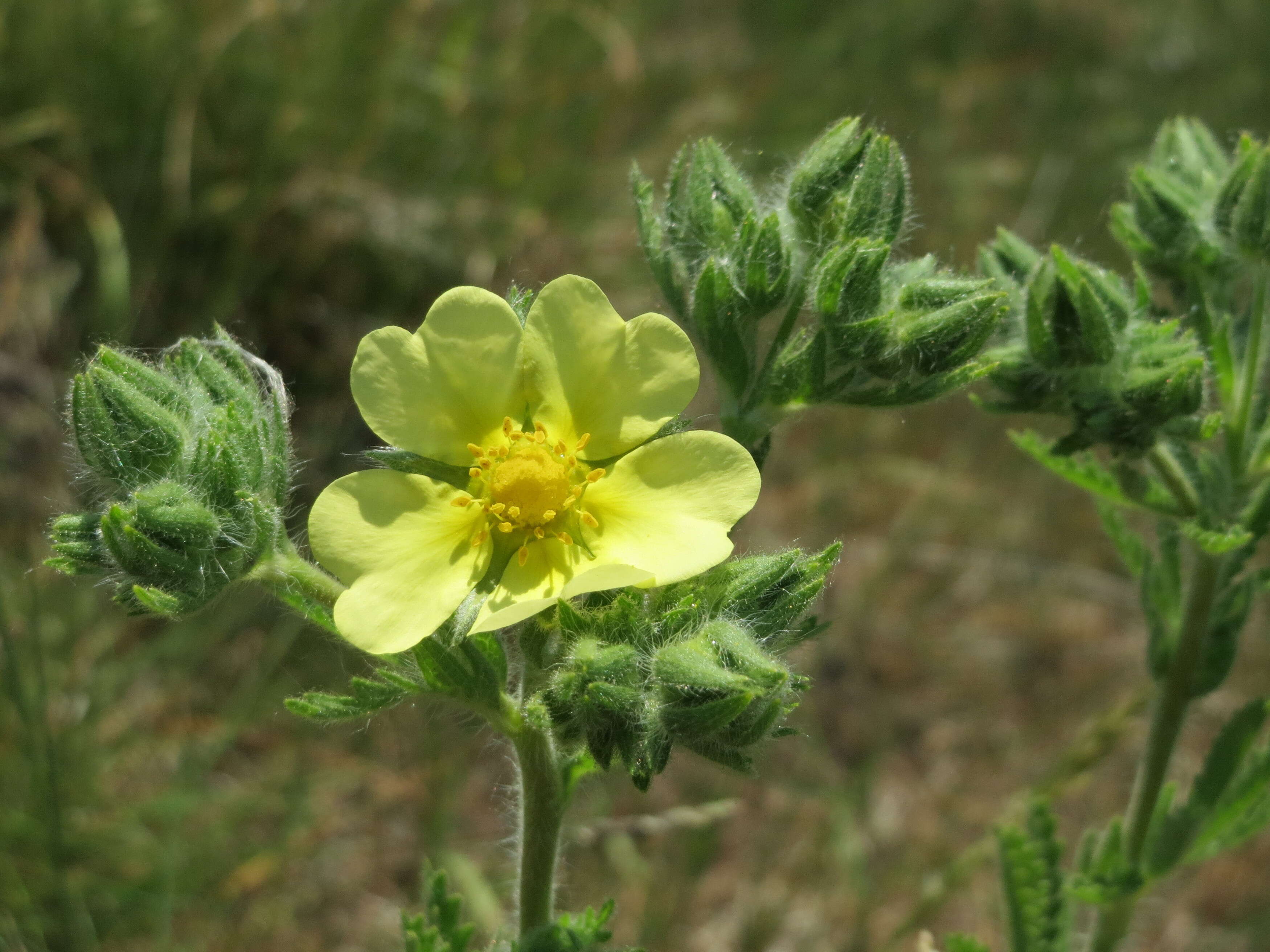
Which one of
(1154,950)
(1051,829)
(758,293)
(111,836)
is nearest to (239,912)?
(111,836)

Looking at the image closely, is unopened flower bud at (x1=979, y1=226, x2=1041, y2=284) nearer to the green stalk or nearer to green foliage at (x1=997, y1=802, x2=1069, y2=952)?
the green stalk

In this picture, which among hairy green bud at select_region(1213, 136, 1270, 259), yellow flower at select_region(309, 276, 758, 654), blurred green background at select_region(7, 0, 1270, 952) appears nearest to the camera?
yellow flower at select_region(309, 276, 758, 654)

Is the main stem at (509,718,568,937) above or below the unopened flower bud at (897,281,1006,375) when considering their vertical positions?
below

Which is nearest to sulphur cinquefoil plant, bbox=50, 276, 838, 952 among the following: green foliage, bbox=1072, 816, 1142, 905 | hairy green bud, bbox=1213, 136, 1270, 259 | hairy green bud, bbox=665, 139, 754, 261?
hairy green bud, bbox=665, 139, 754, 261

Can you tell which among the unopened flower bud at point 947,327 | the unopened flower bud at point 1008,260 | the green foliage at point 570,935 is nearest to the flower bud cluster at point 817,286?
the unopened flower bud at point 947,327

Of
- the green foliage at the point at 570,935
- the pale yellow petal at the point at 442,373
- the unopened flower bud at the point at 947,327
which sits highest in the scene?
the unopened flower bud at the point at 947,327

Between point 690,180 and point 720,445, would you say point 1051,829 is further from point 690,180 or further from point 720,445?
point 690,180

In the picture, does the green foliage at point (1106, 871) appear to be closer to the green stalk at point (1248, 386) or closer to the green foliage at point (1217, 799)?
the green foliage at point (1217, 799)

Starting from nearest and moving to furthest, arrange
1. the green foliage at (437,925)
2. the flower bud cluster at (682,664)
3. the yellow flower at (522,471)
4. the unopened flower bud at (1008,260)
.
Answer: the flower bud cluster at (682,664)
the yellow flower at (522,471)
the green foliage at (437,925)
the unopened flower bud at (1008,260)
